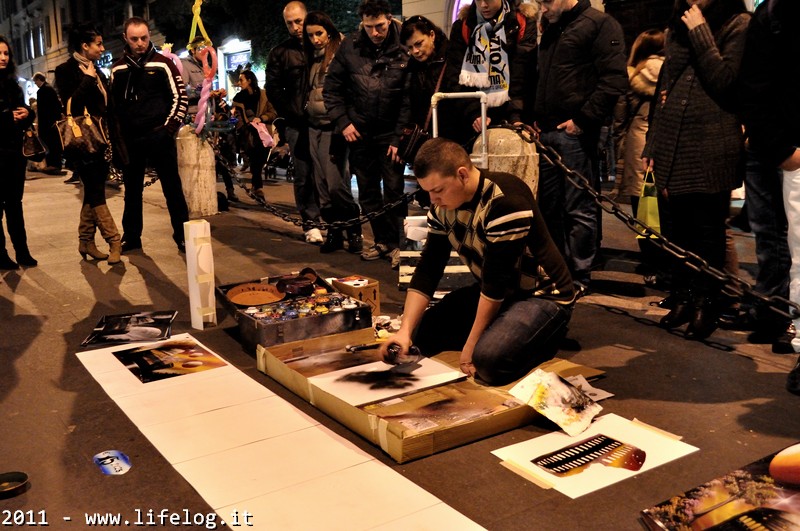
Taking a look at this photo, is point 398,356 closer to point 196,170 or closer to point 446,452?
point 446,452

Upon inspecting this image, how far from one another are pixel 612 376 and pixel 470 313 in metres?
0.77

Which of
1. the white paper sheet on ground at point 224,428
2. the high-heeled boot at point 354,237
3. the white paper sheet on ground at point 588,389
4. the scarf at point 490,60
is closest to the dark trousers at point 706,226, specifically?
the white paper sheet on ground at point 588,389

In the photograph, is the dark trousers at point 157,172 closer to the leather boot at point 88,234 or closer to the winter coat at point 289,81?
the leather boot at point 88,234

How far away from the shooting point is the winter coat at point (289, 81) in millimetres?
7148

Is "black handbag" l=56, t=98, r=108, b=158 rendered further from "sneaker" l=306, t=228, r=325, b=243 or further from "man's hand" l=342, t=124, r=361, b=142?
"sneaker" l=306, t=228, r=325, b=243

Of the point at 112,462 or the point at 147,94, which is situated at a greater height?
the point at 147,94

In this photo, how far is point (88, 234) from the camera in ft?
22.3

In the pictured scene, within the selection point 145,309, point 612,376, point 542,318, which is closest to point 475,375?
point 542,318

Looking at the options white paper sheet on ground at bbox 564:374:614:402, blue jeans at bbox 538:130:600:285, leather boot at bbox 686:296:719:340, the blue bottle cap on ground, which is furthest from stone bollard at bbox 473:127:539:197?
the blue bottle cap on ground

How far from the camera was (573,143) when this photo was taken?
5027 mm

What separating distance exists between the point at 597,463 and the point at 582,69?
115 inches

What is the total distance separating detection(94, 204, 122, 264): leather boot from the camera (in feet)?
21.6

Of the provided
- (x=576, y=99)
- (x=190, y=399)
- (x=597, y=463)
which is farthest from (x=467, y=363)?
(x=576, y=99)

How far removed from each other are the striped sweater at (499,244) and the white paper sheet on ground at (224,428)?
2.90ft
